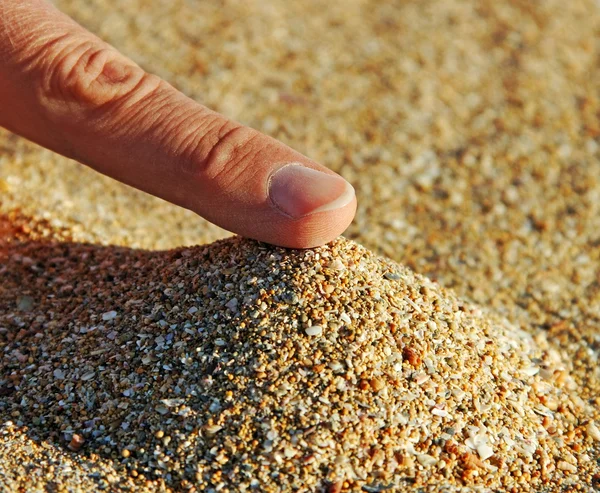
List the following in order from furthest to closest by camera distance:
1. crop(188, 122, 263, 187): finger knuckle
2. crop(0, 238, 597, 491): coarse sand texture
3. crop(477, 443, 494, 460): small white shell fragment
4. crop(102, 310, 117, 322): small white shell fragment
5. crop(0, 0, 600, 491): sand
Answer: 1. crop(0, 0, 600, 491): sand
2. crop(102, 310, 117, 322): small white shell fragment
3. crop(188, 122, 263, 187): finger knuckle
4. crop(477, 443, 494, 460): small white shell fragment
5. crop(0, 238, 597, 491): coarse sand texture

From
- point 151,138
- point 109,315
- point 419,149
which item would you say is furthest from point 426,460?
point 419,149

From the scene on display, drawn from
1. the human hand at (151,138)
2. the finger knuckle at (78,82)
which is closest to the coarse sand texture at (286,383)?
the human hand at (151,138)

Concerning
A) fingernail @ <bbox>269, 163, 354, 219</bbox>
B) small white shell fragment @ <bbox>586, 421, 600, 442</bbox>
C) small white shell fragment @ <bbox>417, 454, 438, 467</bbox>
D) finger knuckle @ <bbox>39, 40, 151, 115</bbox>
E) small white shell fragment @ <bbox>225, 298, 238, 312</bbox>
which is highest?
fingernail @ <bbox>269, 163, 354, 219</bbox>

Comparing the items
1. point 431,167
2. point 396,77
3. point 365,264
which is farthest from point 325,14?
point 365,264

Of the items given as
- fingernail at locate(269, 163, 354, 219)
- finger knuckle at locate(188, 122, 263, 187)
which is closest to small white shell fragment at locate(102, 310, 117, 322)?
finger knuckle at locate(188, 122, 263, 187)

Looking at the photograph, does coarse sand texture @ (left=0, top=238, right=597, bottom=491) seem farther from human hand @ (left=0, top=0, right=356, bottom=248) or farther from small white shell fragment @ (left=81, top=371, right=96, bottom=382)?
human hand @ (left=0, top=0, right=356, bottom=248)

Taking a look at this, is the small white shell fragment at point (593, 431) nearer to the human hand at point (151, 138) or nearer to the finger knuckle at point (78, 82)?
the human hand at point (151, 138)

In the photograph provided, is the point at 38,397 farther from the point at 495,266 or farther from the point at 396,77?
the point at 396,77

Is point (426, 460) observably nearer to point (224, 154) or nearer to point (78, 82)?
point (224, 154)
